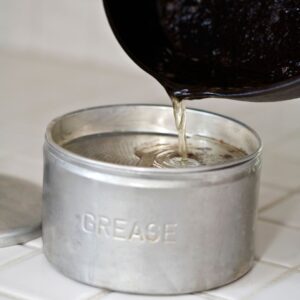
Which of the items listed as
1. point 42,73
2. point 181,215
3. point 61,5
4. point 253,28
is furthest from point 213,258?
point 61,5

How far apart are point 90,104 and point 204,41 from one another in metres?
0.52

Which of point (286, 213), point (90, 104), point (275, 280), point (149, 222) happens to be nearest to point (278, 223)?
point (286, 213)

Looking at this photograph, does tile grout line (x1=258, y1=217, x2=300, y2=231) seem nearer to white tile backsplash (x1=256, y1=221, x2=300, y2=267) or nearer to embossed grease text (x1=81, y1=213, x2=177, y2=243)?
white tile backsplash (x1=256, y1=221, x2=300, y2=267)

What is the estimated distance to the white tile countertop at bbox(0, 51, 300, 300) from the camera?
0.75 meters

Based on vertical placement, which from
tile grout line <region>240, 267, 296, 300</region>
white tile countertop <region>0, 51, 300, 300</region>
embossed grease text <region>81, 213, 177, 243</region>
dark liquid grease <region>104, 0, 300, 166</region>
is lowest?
white tile countertop <region>0, 51, 300, 300</region>

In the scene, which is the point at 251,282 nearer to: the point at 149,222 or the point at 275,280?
the point at 275,280

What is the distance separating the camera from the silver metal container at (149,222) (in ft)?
2.32

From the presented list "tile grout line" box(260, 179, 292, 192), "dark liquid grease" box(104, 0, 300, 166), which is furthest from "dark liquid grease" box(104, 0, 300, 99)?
"tile grout line" box(260, 179, 292, 192)

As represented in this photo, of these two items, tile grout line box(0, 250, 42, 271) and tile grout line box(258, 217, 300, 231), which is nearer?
tile grout line box(0, 250, 42, 271)

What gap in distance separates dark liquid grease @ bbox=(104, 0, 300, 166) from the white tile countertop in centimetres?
14

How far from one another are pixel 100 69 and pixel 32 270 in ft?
2.99

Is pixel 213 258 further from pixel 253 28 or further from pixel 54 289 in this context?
pixel 253 28

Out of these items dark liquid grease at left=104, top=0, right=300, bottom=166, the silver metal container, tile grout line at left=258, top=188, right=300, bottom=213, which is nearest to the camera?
the silver metal container

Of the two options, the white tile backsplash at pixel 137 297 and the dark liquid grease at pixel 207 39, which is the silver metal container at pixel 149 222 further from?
the dark liquid grease at pixel 207 39
